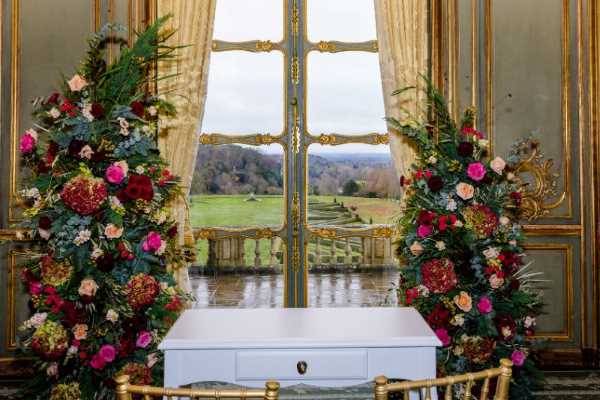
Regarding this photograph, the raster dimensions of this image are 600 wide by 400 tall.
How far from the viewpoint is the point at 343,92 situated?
418cm

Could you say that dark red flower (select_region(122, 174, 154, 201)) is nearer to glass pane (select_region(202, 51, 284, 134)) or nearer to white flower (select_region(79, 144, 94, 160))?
white flower (select_region(79, 144, 94, 160))

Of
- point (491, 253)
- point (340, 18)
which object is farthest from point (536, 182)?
point (340, 18)

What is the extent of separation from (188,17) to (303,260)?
1.76 metres

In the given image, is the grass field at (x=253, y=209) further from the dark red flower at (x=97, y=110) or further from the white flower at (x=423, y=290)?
the dark red flower at (x=97, y=110)

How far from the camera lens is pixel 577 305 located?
4023 mm

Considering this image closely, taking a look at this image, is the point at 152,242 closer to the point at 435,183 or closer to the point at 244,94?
the point at 435,183

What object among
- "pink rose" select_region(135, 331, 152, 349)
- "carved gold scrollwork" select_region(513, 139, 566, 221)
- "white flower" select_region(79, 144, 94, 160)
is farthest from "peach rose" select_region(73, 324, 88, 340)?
"carved gold scrollwork" select_region(513, 139, 566, 221)

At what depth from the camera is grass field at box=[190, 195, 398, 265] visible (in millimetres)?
4105

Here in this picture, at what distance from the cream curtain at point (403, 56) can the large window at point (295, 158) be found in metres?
0.17

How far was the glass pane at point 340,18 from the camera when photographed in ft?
13.6

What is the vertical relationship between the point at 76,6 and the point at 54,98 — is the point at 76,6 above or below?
above

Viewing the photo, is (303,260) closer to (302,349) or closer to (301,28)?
(301,28)

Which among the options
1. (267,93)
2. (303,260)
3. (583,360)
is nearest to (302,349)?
(303,260)

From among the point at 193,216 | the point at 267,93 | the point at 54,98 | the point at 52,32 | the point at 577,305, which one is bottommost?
the point at 577,305
